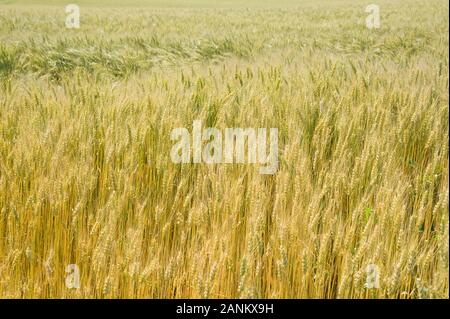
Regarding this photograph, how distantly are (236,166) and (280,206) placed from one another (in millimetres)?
239

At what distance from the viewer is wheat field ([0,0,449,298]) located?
3.78ft

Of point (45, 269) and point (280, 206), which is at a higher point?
point (280, 206)

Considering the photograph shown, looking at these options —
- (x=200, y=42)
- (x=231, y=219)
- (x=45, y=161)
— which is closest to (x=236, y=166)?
(x=231, y=219)

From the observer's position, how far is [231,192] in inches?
50.1

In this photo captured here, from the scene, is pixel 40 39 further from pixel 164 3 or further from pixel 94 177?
pixel 164 3

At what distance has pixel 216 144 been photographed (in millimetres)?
1498
